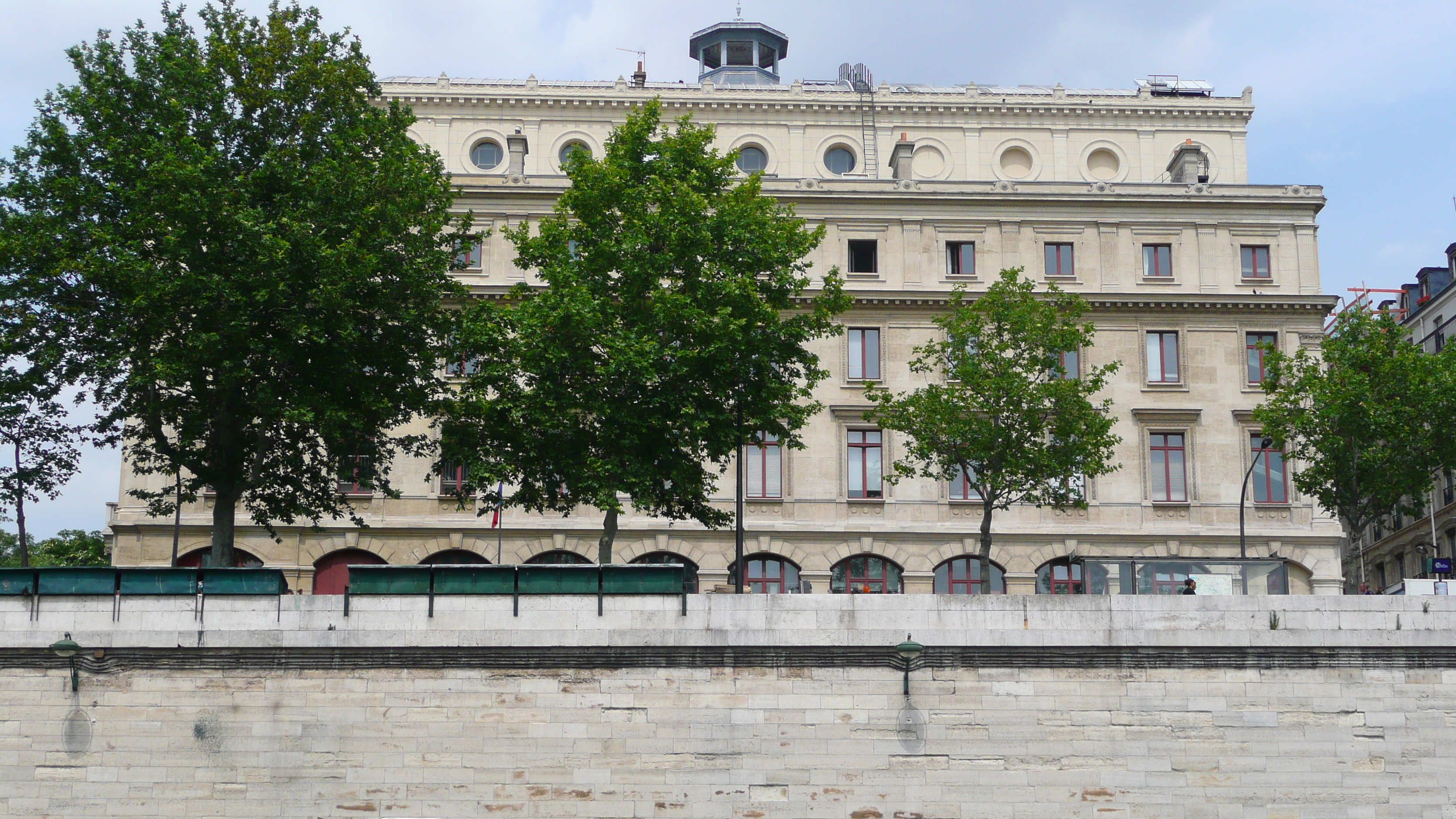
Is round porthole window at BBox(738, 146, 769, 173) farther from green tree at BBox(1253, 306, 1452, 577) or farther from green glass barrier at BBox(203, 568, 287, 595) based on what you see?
green glass barrier at BBox(203, 568, 287, 595)

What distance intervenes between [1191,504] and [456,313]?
27.9 meters

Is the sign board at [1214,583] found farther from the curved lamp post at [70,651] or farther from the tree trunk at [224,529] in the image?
the curved lamp post at [70,651]

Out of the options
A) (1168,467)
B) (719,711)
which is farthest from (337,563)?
(1168,467)

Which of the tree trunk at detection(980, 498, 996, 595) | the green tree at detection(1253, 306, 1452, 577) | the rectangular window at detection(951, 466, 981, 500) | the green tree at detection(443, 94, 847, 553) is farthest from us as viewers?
the rectangular window at detection(951, 466, 981, 500)

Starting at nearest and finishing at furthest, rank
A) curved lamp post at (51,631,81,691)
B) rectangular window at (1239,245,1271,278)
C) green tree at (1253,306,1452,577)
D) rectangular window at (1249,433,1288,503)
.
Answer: curved lamp post at (51,631,81,691)
green tree at (1253,306,1452,577)
rectangular window at (1249,433,1288,503)
rectangular window at (1239,245,1271,278)

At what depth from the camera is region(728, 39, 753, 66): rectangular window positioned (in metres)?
74.9

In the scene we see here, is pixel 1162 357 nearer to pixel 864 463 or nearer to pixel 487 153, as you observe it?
pixel 864 463

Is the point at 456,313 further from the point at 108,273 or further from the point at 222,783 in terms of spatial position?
the point at 222,783

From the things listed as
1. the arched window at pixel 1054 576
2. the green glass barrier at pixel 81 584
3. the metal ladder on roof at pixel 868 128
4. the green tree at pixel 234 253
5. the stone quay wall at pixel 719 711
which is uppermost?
the metal ladder on roof at pixel 868 128

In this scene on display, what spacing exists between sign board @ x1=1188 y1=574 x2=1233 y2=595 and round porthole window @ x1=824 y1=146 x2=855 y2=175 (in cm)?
3547

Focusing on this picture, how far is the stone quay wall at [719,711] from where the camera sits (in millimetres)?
30500

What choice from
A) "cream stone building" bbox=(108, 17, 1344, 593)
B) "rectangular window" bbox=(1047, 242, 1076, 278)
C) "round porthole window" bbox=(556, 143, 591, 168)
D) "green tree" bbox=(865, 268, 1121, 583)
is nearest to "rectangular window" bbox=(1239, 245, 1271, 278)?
"cream stone building" bbox=(108, 17, 1344, 593)

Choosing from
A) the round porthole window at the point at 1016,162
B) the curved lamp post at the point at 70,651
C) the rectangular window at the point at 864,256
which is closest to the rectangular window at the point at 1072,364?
the rectangular window at the point at 864,256

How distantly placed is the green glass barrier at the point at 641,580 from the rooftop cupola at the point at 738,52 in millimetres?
45343
